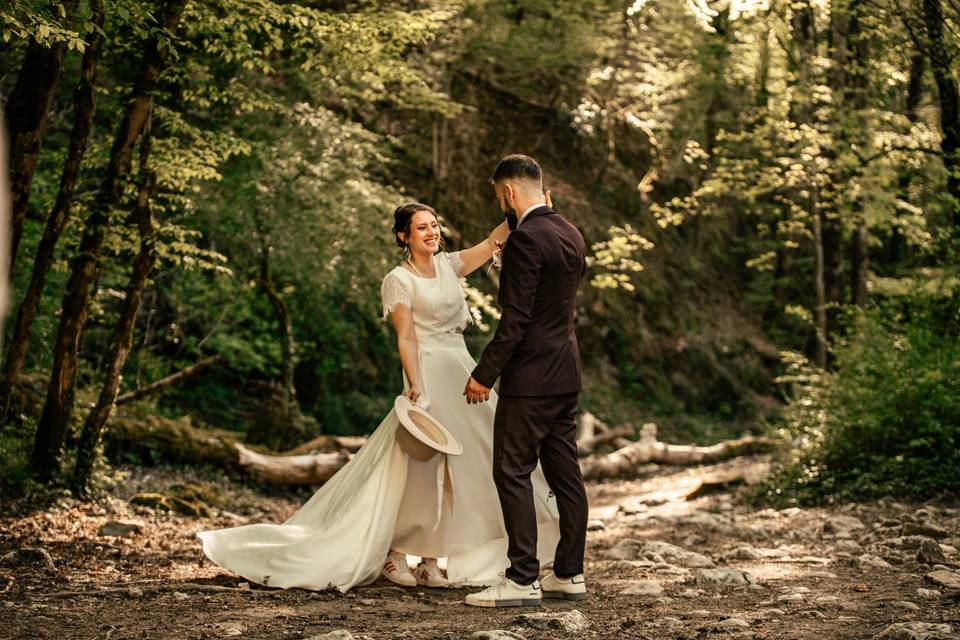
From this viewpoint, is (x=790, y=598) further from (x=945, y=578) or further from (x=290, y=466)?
(x=290, y=466)

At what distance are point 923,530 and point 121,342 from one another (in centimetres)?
686

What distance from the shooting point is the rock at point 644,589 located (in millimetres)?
5640

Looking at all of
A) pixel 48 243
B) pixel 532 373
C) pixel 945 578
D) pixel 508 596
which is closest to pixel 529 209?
pixel 532 373

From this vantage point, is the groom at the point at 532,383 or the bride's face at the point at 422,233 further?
the bride's face at the point at 422,233

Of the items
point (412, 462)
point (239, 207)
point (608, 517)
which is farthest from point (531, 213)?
point (239, 207)

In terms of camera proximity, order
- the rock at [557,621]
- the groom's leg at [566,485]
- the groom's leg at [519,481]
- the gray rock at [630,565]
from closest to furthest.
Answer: the rock at [557,621] < the groom's leg at [519,481] < the groom's leg at [566,485] < the gray rock at [630,565]

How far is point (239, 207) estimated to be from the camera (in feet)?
41.5

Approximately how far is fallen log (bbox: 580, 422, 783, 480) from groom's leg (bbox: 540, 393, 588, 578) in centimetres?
956

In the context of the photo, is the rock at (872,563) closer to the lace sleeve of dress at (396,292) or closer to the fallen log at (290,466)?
the lace sleeve of dress at (396,292)

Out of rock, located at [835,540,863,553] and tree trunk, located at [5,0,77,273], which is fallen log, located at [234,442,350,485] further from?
rock, located at [835,540,863,553]

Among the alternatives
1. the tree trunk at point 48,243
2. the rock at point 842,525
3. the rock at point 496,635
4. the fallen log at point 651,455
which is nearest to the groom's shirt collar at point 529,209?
the rock at point 496,635

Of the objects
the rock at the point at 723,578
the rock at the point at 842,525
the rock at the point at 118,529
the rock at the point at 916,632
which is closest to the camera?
the rock at the point at 916,632

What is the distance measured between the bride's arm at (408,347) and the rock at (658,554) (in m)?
2.35

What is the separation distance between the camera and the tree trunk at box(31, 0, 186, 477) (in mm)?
8383
